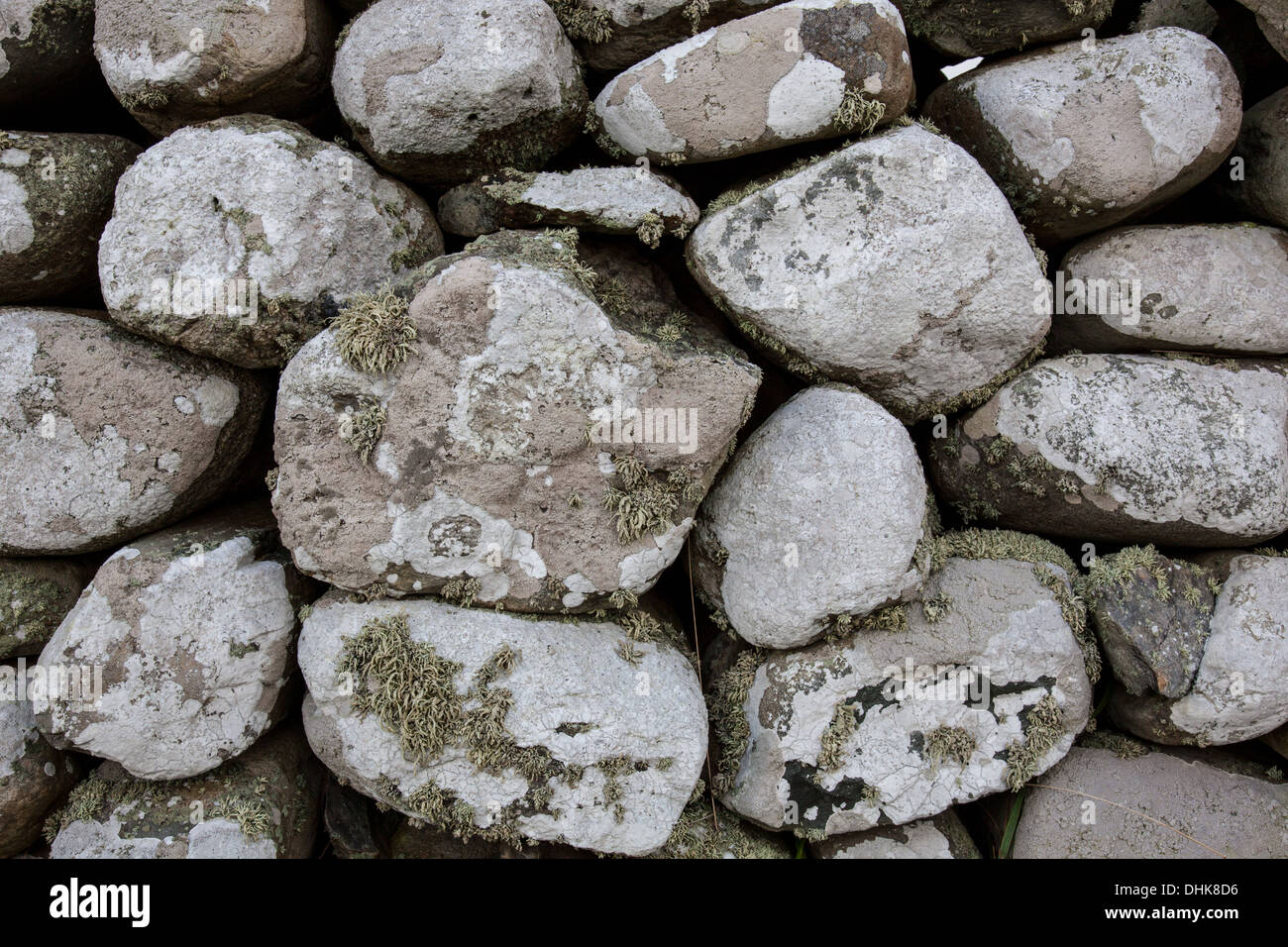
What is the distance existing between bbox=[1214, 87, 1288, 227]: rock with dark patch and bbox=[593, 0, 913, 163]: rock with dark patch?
1869 millimetres

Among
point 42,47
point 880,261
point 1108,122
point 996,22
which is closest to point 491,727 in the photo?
point 880,261

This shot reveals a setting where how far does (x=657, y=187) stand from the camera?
3.65 m

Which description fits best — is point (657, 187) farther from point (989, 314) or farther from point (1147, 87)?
point (1147, 87)

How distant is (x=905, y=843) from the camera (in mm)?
3848

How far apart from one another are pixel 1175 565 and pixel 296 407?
3.92 metres

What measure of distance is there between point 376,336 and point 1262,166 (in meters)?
4.22

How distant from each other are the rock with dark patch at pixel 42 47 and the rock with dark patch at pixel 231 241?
2.60 ft

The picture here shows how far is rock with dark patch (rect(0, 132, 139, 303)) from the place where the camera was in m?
3.57

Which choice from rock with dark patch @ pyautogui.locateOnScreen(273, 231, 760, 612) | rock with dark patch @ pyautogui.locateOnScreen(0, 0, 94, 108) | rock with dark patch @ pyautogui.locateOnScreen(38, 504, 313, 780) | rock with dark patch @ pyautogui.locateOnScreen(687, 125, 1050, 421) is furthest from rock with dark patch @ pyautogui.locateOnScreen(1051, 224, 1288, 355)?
rock with dark patch @ pyautogui.locateOnScreen(0, 0, 94, 108)

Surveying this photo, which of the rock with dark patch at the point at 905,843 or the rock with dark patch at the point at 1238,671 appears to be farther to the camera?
the rock with dark patch at the point at 905,843

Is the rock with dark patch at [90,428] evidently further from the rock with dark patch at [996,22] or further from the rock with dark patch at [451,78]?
the rock with dark patch at [996,22]

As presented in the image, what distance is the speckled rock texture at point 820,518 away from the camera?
Result: 3.57m

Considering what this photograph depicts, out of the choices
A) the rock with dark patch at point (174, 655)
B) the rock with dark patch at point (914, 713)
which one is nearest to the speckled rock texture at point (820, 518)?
the rock with dark patch at point (914, 713)

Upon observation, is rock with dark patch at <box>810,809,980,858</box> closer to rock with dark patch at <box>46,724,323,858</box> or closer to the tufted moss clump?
rock with dark patch at <box>46,724,323,858</box>
